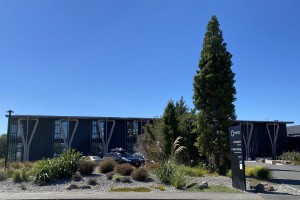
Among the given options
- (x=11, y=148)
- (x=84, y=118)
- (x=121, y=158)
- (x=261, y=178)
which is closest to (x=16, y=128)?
(x=11, y=148)

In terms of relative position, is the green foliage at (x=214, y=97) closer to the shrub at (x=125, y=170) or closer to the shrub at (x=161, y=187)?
the shrub at (x=125, y=170)

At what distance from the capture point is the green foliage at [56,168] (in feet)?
56.1

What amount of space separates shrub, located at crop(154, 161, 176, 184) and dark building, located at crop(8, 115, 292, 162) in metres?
41.4

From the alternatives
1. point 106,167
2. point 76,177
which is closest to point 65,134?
point 106,167

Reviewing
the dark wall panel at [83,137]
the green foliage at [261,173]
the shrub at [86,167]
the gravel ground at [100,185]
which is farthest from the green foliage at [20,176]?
the dark wall panel at [83,137]

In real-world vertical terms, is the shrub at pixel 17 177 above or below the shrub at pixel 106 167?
below

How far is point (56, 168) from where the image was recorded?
17766mm

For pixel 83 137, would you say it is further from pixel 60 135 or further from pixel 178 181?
pixel 178 181

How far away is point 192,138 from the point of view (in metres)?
27.5

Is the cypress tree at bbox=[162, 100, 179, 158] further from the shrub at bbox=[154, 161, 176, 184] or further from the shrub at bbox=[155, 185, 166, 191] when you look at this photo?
the shrub at bbox=[155, 185, 166, 191]

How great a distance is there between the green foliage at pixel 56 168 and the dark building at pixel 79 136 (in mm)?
38300

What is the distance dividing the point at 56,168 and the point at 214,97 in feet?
33.2

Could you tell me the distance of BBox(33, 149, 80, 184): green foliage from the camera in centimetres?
1709

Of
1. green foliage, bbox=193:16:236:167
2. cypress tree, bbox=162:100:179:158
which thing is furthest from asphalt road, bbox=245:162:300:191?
cypress tree, bbox=162:100:179:158
